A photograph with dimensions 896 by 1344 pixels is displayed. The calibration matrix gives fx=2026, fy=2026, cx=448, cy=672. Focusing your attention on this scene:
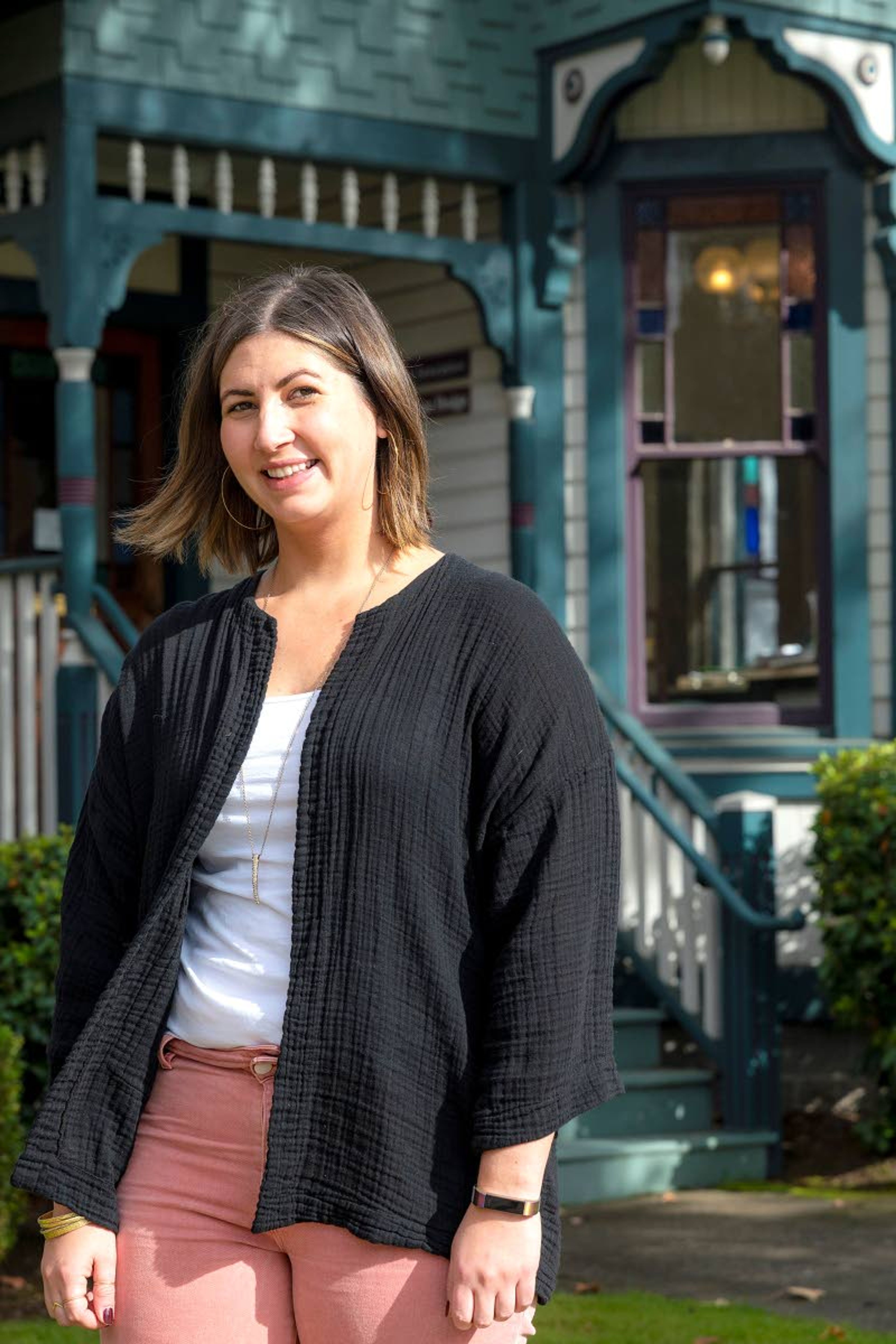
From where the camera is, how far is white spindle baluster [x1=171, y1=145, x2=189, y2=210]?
8062 mm

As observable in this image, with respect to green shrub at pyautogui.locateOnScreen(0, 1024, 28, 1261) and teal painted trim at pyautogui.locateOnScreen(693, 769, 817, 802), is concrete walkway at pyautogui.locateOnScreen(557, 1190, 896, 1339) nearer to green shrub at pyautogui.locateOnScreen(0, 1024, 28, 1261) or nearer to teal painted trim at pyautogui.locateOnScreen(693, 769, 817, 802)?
green shrub at pyautogui.locateOnScreen(0, 1024, 28, 1261)

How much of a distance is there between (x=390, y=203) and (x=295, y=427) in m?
6.33

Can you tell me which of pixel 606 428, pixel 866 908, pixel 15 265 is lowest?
pixel 866 908

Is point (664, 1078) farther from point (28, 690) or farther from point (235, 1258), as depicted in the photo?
point (235, 1258)

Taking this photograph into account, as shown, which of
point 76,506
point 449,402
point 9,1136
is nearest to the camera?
point 9,1136

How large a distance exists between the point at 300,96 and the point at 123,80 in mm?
818

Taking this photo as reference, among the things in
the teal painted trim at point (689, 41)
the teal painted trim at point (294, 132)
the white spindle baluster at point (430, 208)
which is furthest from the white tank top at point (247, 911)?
the teal painted trim at point (689, 41)

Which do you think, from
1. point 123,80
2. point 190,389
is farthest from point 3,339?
point 190,389

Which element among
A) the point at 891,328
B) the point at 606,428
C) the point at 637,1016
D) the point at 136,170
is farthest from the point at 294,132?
the point at 637,1016

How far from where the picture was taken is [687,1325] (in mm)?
5488

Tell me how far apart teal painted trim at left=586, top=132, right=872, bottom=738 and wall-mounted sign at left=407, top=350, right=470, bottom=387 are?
0.81 meters

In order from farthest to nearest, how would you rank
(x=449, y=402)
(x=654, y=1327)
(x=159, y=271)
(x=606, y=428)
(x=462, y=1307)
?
1. (x=159, y=271)
2. (x=449, y=402)
3. (x=606, y=428)
4. (x=654, y=1327)
5. (x=462, y=1307)

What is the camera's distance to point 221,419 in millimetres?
2760

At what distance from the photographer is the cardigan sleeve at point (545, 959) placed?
7.79ft
